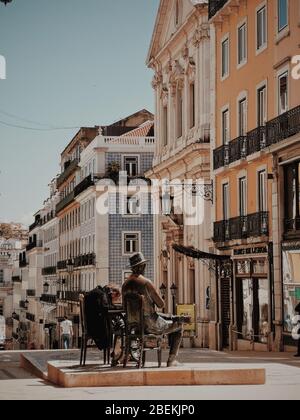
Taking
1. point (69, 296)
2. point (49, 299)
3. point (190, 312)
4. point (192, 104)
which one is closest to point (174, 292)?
point (190, 312)

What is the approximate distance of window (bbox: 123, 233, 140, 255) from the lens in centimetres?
5703

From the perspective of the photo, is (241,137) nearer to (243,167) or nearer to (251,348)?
(243,167)

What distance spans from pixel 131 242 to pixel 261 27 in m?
28.6

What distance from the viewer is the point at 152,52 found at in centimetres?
4453

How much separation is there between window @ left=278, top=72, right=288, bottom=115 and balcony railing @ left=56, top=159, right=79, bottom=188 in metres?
39.7

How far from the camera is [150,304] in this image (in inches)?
555

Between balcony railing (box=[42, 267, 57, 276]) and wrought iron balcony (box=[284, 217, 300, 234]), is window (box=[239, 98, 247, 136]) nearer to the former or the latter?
wrought iron balcony (box=[284, 217, 300, 234])

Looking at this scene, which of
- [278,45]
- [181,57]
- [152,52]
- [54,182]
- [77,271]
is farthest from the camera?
[54,182]

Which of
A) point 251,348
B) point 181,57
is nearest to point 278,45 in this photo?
point 251,348

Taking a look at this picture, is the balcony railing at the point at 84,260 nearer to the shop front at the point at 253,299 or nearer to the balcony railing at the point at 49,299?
the balcony railing at the point at 49,299

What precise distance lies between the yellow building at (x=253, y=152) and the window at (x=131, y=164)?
23.0 meters

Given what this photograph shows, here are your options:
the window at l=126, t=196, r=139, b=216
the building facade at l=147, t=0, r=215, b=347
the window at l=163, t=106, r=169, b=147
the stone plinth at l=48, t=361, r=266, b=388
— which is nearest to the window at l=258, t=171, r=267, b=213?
the building facade at l=147, t=0, r=215, b=347

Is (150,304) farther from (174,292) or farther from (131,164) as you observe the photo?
(131,164)

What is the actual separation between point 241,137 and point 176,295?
11729 millimetres
